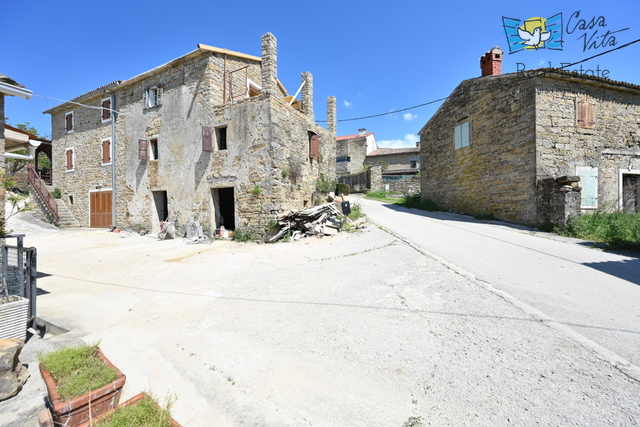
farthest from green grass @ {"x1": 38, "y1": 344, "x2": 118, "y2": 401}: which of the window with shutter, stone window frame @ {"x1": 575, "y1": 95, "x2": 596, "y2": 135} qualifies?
the window with shutter

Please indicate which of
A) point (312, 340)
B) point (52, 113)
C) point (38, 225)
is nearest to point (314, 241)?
point (312, 340)

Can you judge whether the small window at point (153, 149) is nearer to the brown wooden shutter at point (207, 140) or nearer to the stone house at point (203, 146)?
the stone house at point (203, 146)

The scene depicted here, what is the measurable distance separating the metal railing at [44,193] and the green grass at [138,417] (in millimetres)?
19817

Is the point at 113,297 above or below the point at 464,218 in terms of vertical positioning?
below

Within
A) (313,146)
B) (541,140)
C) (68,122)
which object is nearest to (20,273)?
(313,146)

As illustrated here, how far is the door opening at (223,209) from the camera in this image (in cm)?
1126

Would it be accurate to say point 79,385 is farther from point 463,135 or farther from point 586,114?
point 586,114

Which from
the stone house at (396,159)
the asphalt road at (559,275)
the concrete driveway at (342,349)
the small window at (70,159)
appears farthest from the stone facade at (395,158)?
the concrete driveway at (342,349)

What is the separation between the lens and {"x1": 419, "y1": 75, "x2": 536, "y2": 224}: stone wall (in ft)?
30.1

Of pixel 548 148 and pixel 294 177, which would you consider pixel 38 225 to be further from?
pixel 548 148

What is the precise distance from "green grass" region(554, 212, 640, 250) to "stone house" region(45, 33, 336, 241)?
9.14 metres

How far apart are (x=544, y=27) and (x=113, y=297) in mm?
15177

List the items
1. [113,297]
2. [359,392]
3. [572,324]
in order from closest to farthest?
1. [359,392]
2. [572,324]
3. [113,297]

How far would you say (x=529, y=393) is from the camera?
2.07 m
